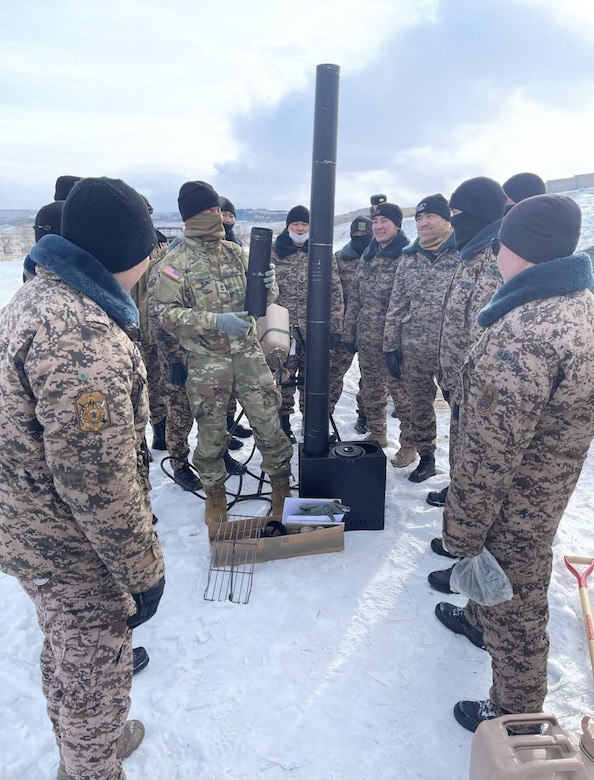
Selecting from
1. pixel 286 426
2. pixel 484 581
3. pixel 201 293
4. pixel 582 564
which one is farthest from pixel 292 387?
pixel 484 581

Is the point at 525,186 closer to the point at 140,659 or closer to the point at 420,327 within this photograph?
the point at 420,327

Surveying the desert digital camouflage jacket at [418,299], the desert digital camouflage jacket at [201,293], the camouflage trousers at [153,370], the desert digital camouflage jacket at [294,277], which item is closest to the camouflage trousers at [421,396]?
the desert digital camouflage jacket at [418,299]

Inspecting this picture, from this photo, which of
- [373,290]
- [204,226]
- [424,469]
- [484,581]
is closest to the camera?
[484,581]

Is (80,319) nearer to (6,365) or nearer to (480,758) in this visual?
(6,365)

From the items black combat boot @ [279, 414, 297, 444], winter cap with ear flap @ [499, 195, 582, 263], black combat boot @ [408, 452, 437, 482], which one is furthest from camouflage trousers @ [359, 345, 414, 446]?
winter cap with ear flap @ [499, 195, 582, 263]

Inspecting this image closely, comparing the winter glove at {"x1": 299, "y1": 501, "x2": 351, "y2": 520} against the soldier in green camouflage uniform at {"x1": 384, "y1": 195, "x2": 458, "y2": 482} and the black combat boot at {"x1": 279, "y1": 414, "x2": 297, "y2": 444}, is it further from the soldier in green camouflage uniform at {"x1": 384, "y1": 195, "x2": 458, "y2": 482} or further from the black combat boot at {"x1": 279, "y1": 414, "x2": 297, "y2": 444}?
the black combat boot at {"x1": 279, "y1": 414, "x2": 297, "y2": 444}

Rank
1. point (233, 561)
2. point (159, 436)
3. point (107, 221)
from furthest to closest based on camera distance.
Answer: point (159, 436) < point (233, 561) < point (107, 221)

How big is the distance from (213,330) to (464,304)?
1.80 metres

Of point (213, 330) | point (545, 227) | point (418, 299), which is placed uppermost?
point (545, 227)

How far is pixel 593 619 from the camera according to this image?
2.72 metres

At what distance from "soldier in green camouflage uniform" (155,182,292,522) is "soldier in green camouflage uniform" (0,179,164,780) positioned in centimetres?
177

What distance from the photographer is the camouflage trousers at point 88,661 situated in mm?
1651

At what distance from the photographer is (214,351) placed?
3.58m

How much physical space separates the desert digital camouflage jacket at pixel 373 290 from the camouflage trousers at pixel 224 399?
185 centimetres
